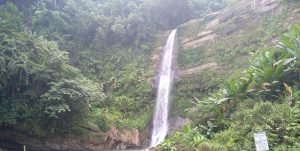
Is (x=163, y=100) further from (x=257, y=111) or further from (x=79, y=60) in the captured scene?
(x=257, y=111)

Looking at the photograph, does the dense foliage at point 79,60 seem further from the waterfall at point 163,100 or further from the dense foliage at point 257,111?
the dense foliage at point 257,111

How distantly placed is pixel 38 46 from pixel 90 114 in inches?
150

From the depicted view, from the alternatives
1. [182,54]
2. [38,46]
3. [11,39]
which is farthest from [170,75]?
[11,39]

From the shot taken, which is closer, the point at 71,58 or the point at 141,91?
the point at 141,91

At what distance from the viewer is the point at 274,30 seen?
635 inches

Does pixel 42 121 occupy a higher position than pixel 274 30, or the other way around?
pixel 274 30

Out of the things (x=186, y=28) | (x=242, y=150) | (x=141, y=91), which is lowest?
(x=242, y=150)

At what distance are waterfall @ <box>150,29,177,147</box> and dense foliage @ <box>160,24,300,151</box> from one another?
479 centimetres

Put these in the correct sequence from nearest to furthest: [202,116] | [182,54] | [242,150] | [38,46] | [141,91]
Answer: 1. [242,150]
2. [202,116]
3. [38,46]
4. [141,91]
5. [182,54]

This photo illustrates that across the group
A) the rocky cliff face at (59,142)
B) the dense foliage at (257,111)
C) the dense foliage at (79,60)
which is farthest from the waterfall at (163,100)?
the dense foliage at (257,111)

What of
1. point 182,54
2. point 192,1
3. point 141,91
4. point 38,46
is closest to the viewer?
point 38,46

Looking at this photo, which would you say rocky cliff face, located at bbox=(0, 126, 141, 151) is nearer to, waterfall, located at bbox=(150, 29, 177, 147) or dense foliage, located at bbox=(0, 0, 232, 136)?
dense foliage, located at bbox=(0, 0, 232, 136)

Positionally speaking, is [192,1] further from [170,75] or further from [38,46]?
[38,46]

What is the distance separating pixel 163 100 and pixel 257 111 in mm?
9056
